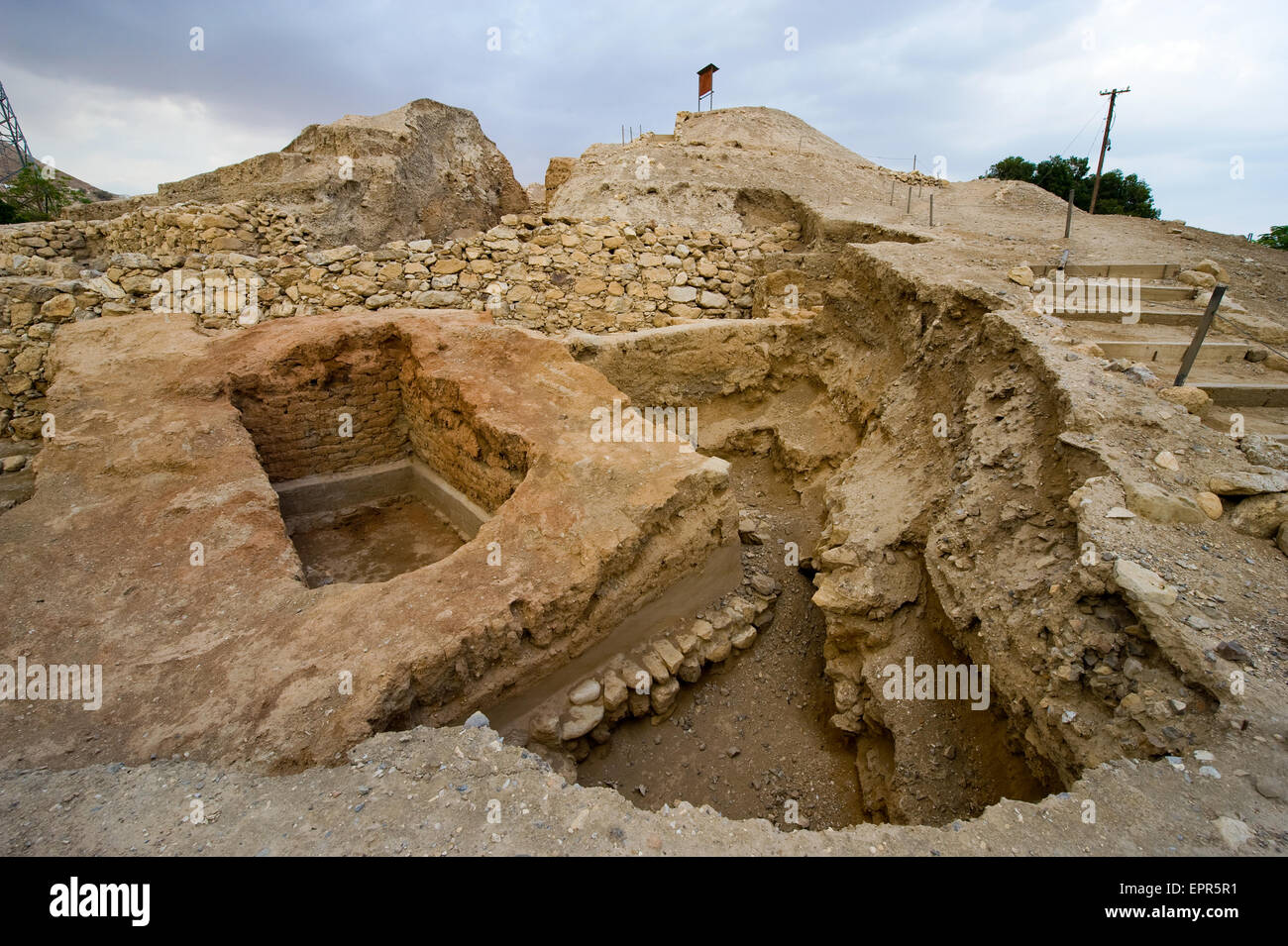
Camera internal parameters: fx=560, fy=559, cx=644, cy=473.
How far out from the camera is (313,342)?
531 centimetres

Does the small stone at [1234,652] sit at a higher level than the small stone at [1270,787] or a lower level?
higher

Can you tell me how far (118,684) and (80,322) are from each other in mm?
4906

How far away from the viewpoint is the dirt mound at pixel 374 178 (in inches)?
370

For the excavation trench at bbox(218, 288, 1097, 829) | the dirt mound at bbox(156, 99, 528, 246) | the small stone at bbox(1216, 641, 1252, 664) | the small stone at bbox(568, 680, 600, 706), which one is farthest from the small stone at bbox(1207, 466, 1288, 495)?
the dirt mound at bbox(156, 99, 528, 246)

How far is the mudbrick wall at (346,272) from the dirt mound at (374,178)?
6.08 ft

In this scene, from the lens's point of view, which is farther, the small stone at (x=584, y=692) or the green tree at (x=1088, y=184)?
the green tree at (x=1088, y=184)

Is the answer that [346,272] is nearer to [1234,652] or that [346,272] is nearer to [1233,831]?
[1234,652]

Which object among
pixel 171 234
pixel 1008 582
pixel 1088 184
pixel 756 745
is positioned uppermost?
pixel 1088 184

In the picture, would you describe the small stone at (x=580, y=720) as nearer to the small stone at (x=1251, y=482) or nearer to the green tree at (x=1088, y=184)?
the small stone at (x=1251, y=482)

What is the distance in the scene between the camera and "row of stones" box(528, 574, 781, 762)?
339 centimetres

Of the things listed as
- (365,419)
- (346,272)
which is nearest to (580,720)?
(365,419)

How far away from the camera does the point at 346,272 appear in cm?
732

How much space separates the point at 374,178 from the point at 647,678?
10.4m

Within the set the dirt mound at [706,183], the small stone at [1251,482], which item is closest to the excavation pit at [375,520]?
the small stone at [1251,482]
